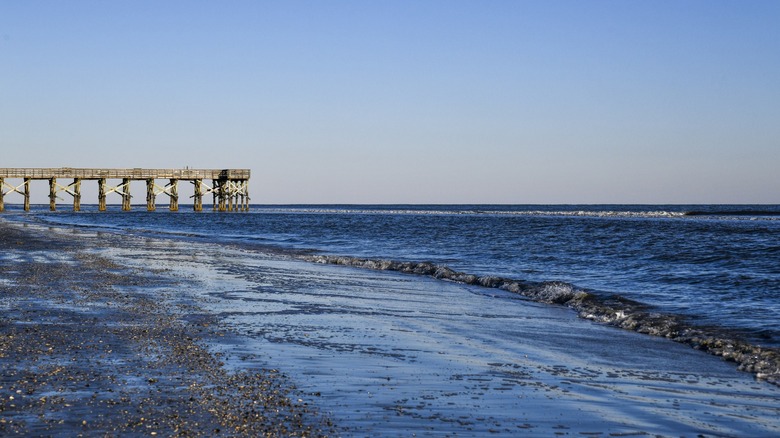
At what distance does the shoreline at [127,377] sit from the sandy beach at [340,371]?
0.02 metres

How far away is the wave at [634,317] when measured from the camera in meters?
9.16

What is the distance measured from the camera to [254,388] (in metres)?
6.72

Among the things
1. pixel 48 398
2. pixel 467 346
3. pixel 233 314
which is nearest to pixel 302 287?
pixel 233 314

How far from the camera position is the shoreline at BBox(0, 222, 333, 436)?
555 cm

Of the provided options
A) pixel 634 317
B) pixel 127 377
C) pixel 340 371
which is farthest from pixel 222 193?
pixel 127 377

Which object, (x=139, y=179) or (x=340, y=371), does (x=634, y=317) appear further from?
(x=139, y=179)

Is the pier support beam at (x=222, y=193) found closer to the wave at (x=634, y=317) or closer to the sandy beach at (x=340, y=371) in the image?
the wave at (x=634, y=317)

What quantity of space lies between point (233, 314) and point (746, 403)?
303 inches

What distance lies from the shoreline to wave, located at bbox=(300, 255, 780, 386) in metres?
5.77

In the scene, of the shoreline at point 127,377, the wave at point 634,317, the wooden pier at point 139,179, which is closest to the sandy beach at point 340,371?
the shoreline at point 127,377

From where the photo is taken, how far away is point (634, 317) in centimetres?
1277

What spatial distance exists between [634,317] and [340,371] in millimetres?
7051

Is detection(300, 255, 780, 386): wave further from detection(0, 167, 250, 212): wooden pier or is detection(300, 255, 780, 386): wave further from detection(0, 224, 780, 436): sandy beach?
detection(0, 167, 250, 212): wooden pier

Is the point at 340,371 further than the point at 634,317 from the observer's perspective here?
No
